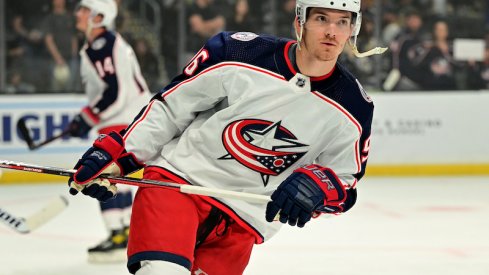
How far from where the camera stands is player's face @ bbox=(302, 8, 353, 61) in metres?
2.55

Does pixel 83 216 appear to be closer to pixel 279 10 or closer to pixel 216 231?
pixel 279 10

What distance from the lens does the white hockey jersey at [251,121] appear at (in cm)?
264

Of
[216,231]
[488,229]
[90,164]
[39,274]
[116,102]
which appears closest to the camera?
[90,164]

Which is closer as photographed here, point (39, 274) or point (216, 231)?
point (216, 231)

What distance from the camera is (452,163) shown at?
25.6ft

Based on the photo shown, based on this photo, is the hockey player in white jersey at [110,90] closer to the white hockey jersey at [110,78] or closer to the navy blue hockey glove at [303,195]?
the white hockey jersey at [110,78]

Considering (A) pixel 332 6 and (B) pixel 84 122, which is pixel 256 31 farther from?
(A) pixel 332 6

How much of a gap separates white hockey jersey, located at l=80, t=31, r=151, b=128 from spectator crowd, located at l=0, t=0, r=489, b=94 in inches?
96.9

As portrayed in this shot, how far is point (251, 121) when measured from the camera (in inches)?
105

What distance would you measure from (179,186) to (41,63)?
199 inches

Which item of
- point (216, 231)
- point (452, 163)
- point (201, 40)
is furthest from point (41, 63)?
point (216, 231)

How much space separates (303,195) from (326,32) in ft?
1.42

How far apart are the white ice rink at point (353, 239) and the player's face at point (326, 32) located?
196 cm

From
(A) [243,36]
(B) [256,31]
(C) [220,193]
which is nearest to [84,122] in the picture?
(A) [243,36]
